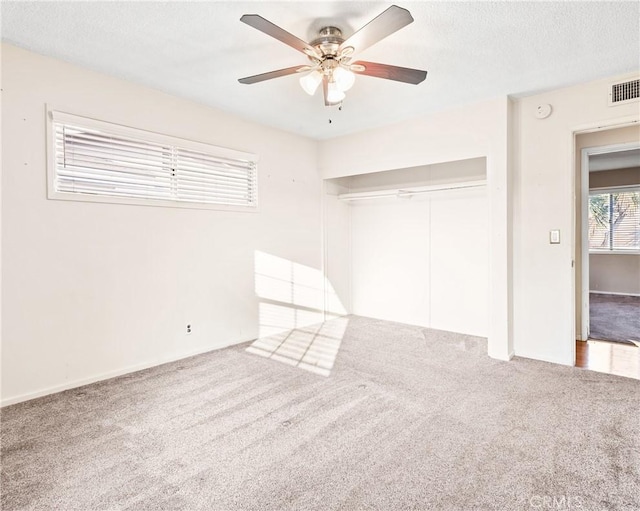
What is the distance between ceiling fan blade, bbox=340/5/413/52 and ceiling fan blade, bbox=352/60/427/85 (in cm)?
18

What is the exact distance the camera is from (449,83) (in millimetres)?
3295

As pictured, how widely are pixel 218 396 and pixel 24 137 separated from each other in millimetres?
2440

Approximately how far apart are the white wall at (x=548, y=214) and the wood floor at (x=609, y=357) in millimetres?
259

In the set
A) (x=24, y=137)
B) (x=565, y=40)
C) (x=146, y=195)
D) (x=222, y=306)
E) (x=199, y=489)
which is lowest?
(x=199, y=489)

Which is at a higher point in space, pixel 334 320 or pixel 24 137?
pixel 24 137

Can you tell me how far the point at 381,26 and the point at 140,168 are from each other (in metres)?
2.50

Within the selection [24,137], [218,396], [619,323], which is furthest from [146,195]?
[619,323]

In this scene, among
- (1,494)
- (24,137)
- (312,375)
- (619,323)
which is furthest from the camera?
(619,323)

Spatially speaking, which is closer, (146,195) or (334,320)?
(146,195)

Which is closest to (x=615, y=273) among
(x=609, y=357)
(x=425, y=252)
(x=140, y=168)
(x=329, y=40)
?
(x=609, y=357)

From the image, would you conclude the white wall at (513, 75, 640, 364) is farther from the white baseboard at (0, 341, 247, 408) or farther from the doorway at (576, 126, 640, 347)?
the white baseboard at (0, 341, 247, 408)

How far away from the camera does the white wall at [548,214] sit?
11.1 ft

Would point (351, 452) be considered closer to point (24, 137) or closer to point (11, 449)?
point (11, 449)

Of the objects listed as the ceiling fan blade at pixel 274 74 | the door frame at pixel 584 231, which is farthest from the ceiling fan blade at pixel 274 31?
the door frame at pixel 584 231
